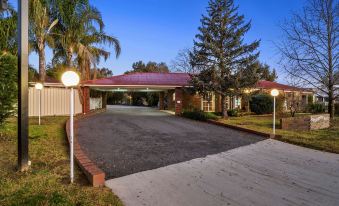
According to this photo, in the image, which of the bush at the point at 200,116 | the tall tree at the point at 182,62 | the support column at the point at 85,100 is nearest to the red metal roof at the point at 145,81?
the support column at the point at 85,100

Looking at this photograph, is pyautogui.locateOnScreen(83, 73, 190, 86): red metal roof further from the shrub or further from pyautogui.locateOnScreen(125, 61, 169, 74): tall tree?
pyautogui.locateOnScreen(125, 61, 169, 74): tall tree

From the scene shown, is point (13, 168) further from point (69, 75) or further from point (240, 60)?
point (240, 60)

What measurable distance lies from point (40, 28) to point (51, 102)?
6.18 meters

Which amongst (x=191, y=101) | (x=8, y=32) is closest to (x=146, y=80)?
(x=191, y=101)

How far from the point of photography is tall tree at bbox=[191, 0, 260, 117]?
17109 mm

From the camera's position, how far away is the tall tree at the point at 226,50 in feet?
56.1

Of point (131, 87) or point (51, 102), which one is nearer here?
point (51, 102)

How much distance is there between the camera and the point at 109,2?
1791cm

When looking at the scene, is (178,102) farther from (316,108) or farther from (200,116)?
(316,108)

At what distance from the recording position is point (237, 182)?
5.23 m

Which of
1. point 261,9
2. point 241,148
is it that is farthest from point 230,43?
point 241,148

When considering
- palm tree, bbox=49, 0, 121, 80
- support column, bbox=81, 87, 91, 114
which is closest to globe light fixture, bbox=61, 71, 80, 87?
palm tree, bbox=49, 0, 121, 80

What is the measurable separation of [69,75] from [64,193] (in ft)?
6.99

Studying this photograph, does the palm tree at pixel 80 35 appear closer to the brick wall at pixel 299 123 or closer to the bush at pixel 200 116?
the bush at pixel 200 116
